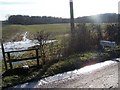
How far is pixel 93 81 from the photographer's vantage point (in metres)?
8.93

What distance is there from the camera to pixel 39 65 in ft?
39.7

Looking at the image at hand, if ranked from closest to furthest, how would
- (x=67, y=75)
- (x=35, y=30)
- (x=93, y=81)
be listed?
(x=93, y=81) < (x=67, y=75) < (x=35, y=30)

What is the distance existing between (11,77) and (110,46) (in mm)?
7910

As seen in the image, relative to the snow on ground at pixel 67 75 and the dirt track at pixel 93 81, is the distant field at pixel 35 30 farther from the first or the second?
the dirt track at pixel 93 81

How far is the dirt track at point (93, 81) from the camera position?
8438 mm

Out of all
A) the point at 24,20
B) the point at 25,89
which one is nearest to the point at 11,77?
the point at 25,89

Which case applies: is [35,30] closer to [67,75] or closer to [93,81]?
[67,75]

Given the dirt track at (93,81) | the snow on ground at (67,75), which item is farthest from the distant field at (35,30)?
the dirt track at (93,81)

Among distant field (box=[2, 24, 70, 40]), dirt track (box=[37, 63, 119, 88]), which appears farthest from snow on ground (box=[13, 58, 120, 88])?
distant field (box=[2, 24, 70, 40])

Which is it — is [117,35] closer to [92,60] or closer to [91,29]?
[91,29]

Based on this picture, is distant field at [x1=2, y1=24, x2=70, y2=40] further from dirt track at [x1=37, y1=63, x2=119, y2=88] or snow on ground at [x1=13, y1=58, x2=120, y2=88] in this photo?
dirt track at [x1=37, y1=63, x2=119, y2=88]

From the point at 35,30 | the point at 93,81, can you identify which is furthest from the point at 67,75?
the point at 35,30

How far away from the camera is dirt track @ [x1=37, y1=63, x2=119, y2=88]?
332 inches

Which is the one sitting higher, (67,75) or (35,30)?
(67,75)
